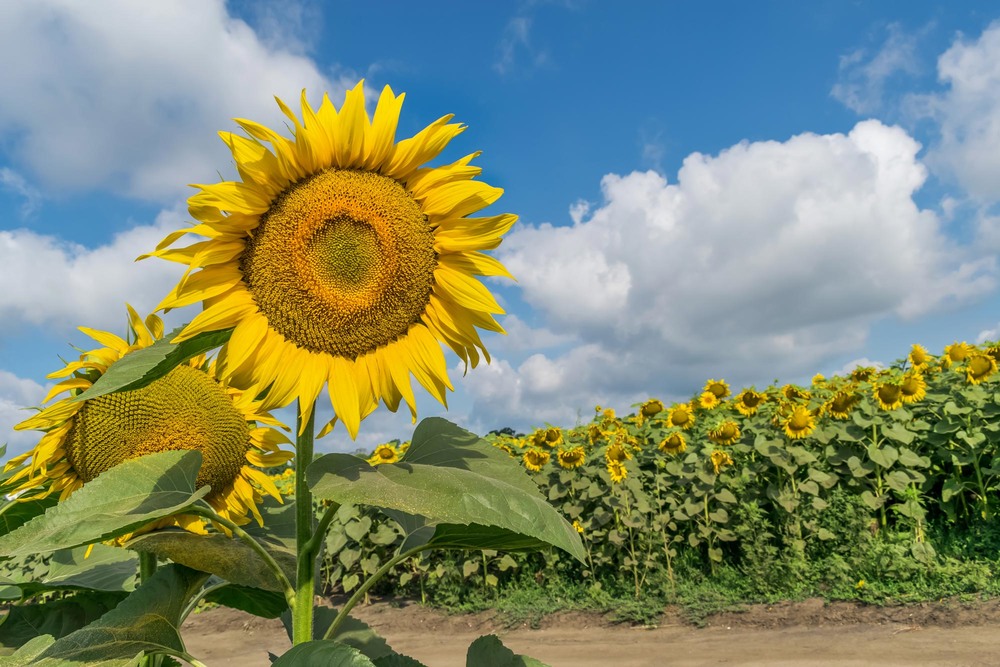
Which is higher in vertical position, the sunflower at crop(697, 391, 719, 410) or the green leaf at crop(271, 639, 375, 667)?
the sunflower at crop(697, 391, 719, 410)

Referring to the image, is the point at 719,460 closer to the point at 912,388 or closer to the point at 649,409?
the point at 649,409

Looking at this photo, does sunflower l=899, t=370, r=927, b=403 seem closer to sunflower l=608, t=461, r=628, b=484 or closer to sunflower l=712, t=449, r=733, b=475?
sunflower l=712, t=449, r=733, b=475

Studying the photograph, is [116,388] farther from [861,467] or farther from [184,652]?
[861,467]

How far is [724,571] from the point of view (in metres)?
6.92

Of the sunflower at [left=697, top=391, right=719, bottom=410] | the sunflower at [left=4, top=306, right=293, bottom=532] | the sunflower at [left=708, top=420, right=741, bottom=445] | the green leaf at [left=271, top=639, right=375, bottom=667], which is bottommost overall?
the green leaf at [left=271, top=639, right=375, bottom=667]

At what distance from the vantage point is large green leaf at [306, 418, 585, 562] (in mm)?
1041

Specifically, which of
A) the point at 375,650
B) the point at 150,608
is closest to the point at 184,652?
the point at 150,608

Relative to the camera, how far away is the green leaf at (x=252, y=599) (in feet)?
5.29

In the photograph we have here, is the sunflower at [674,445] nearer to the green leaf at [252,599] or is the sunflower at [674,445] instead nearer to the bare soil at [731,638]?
the bare soil at [731,638]

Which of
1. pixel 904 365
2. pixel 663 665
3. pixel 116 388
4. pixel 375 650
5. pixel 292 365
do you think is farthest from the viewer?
pixel 904 365

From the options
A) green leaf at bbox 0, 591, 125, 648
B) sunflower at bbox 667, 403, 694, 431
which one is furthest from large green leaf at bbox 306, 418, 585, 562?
sunflower at bbox 667, 403, 694, 431

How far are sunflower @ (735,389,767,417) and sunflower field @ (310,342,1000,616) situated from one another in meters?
0.02

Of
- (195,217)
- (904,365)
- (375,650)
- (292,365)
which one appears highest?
(904,365)

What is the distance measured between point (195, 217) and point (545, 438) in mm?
6708
